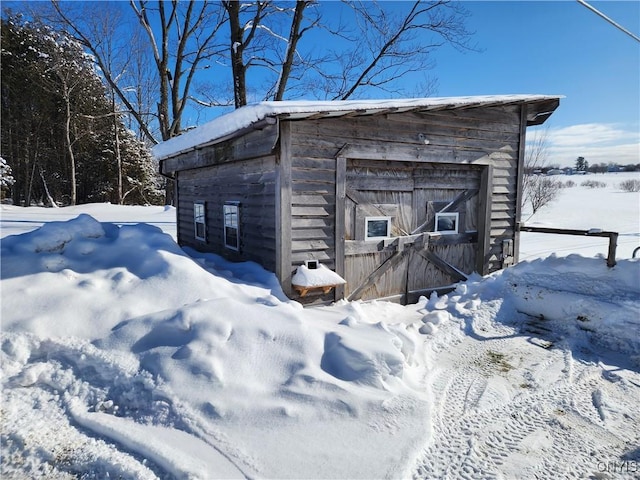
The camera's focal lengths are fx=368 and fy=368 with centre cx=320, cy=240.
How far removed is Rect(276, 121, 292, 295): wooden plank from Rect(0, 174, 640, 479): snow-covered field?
0.92 feet

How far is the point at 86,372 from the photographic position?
3.37 metres

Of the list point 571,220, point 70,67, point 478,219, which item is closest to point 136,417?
point 478,219

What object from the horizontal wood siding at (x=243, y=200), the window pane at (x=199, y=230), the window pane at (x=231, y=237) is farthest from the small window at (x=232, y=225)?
the window pane at (x=199, y=230)

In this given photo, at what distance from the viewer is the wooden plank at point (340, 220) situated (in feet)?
19.7

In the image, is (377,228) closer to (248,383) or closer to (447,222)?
(447,222)

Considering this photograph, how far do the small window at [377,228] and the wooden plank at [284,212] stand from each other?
157cm

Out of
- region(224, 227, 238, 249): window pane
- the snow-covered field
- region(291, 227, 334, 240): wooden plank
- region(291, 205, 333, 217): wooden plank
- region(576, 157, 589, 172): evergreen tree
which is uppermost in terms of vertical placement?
region(576, 157, 589, 172): evergreen tree

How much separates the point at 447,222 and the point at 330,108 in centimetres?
370

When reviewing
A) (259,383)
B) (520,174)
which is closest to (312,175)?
(259,383)

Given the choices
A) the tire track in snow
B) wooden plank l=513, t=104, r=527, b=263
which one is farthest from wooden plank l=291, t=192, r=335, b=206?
wooden plank l=513, t=104, r=527, b=263

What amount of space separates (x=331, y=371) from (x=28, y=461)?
2.41 metres

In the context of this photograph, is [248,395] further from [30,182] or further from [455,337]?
[30,182]

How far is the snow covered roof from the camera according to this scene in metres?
5.08

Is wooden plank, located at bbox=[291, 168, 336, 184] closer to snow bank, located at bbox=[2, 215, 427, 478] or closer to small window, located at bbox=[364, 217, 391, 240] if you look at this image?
small window, located at bbox=[364, 217, 391, 240]
